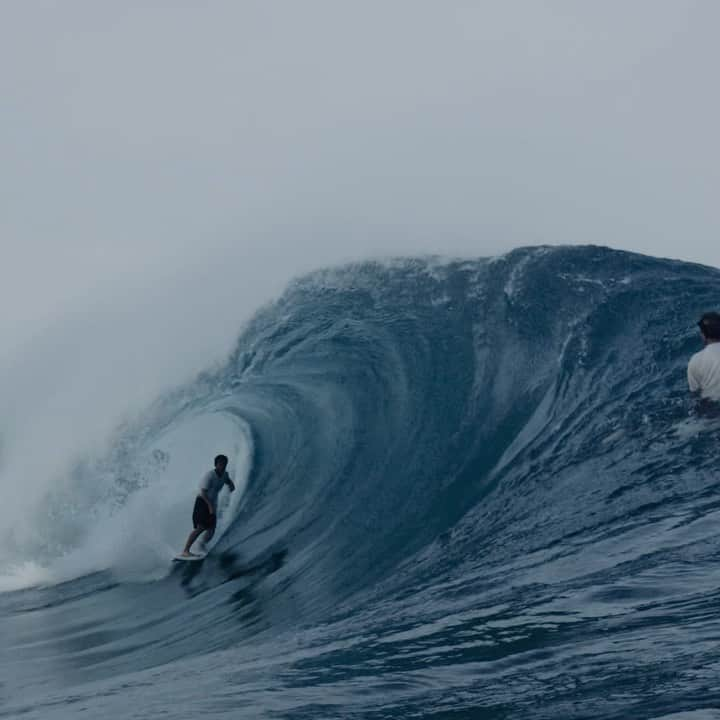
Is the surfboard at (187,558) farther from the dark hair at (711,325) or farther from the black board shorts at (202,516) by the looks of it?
the dark hair at (711,325)

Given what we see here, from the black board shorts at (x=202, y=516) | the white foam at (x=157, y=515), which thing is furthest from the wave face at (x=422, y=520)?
the black board shorts at (x=202, y=516)

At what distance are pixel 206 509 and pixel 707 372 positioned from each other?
492cm

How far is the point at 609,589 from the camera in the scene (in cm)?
498

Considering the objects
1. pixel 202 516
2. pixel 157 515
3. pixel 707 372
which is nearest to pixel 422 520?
pixel 707 372

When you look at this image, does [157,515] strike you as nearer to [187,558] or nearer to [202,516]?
[202,516]

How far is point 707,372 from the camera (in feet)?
23.8

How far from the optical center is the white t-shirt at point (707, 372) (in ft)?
23.6

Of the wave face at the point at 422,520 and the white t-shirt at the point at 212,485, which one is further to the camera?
the white t-shirt at the point at 212,485

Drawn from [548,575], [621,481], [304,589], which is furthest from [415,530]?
[548,575]

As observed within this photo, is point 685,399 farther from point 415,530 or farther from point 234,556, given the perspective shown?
point 234,556

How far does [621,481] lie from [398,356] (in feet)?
17.3

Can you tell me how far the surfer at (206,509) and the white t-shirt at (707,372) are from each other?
4747 millimetres

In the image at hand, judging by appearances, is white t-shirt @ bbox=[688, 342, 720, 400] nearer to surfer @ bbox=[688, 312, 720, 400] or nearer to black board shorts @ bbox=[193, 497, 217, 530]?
surfer @ bbox=[688, 312, 720, 400]

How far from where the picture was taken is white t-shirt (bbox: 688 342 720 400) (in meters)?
7.19
